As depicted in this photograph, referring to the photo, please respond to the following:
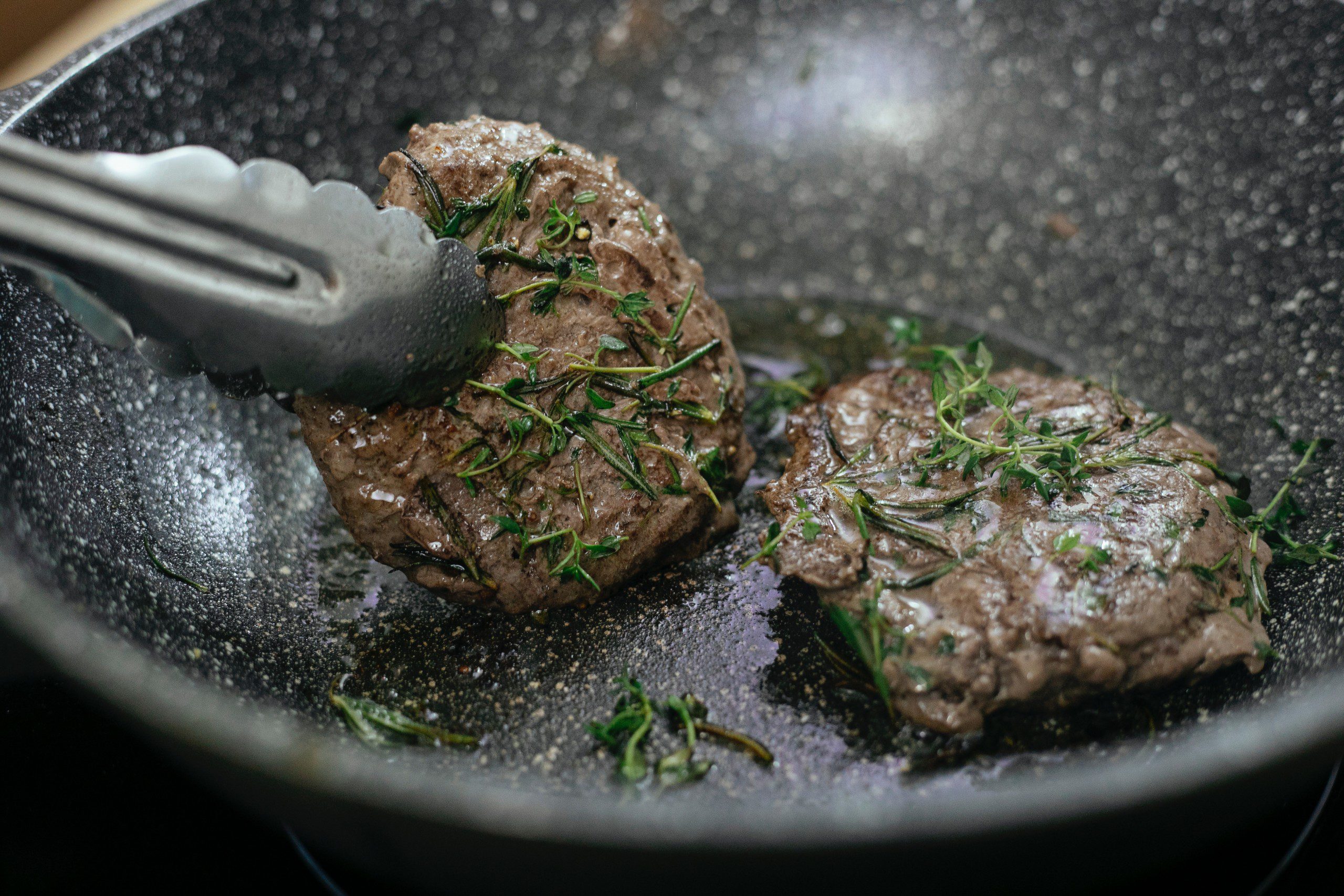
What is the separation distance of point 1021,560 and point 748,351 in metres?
0.91

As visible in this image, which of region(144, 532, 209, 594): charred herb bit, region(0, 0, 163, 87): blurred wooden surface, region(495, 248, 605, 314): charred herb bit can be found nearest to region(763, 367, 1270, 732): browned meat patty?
region(495, 248, 605, 314): charred herb bit

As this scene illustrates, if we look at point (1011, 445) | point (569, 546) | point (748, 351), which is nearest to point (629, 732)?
point (569, 546)

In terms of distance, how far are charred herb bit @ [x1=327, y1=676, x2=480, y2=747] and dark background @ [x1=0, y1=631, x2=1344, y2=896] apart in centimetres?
16

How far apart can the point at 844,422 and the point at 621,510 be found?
474 mm

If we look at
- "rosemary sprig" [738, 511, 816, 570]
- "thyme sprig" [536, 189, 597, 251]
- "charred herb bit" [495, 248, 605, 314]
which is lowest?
"rosemary sprig" [738, 511, 816, 570]

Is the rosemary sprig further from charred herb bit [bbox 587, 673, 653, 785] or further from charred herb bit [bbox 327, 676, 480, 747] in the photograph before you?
charred herb bit [bbox 327, 676, 480, 747]

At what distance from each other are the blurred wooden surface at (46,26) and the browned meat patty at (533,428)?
57.4 inches

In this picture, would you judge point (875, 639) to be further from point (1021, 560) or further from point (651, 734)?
point (651, 734)

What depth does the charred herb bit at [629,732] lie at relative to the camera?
129cm

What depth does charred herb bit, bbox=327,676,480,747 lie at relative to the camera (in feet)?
4.36

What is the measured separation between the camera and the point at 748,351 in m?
2.09

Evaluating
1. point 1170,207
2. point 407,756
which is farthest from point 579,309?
point 1170,207

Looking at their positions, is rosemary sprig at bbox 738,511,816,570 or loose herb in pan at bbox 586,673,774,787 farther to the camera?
rosemary sprig at bbox 738,511,816,570

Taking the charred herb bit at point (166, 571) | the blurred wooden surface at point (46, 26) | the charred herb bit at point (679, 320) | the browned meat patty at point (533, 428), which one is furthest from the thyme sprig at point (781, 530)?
the blurred wooden surface at point (46, 26)
